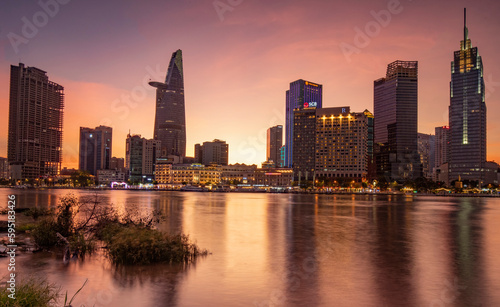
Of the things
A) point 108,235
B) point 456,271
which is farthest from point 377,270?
point 108,235

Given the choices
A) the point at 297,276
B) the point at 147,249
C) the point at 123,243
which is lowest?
the point at 297,276

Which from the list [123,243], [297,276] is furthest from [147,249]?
[297,276]

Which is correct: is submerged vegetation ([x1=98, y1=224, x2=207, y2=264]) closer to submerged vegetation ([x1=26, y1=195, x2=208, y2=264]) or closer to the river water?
submerged vegetation ([x1=26, y1=195, x2=208, y2=264])

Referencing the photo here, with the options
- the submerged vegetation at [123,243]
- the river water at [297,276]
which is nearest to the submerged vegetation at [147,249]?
the submerged vegetation at [123,243]

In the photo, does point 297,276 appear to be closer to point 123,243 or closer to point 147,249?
point 147,249

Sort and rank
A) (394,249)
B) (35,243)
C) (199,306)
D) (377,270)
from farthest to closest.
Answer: (394,249) → (35,243) → (377,270) → (199,306)

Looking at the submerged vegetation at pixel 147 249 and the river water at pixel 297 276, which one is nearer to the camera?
the river water at pixel 297 276

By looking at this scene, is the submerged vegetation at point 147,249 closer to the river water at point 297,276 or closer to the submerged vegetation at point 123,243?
the submerged vegetation at point 123,243

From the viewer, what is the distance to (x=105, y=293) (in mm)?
18094

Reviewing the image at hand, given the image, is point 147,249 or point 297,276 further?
point 147,249

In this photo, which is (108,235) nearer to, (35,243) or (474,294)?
(35,243)

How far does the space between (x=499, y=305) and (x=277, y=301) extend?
1055cm

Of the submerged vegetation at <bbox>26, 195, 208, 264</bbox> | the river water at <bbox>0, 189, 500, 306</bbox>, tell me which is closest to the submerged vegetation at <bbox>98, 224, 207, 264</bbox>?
the submerged vegetation at <bbox>26, 195, 208, 264</bbox>

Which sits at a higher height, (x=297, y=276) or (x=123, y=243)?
(x=123, y=243)
